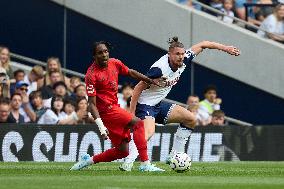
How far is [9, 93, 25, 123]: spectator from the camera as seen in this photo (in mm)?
22391

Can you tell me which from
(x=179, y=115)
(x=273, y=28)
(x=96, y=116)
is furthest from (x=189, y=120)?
(x=273, y=28)

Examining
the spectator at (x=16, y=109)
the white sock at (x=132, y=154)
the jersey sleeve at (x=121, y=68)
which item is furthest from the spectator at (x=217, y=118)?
the jersey sleeve at (x=121, y=68)

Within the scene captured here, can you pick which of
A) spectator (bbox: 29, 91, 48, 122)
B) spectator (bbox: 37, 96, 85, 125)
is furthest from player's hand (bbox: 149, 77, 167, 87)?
spectator (bbox: 29, 91, 48, 122)

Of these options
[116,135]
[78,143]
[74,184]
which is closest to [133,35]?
[78,143]

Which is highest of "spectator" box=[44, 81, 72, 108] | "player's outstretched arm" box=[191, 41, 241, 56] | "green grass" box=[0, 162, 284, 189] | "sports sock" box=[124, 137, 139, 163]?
"player's outstretched arm" box=[191, 41, 241, 56]

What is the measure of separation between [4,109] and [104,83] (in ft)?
17.3

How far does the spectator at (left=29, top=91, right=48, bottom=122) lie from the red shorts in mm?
5698

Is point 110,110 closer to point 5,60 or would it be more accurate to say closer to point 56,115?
point 56,115

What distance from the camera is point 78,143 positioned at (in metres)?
22.4

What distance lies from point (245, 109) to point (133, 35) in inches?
116

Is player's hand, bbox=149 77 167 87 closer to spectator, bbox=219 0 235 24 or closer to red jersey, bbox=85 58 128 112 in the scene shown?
red jersey, bbox=85 58 128 112

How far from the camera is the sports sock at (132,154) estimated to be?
17.8m

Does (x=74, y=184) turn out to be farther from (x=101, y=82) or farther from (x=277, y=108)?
(x=277, y=108)

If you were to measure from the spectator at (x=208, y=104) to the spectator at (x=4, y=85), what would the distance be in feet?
13.0
